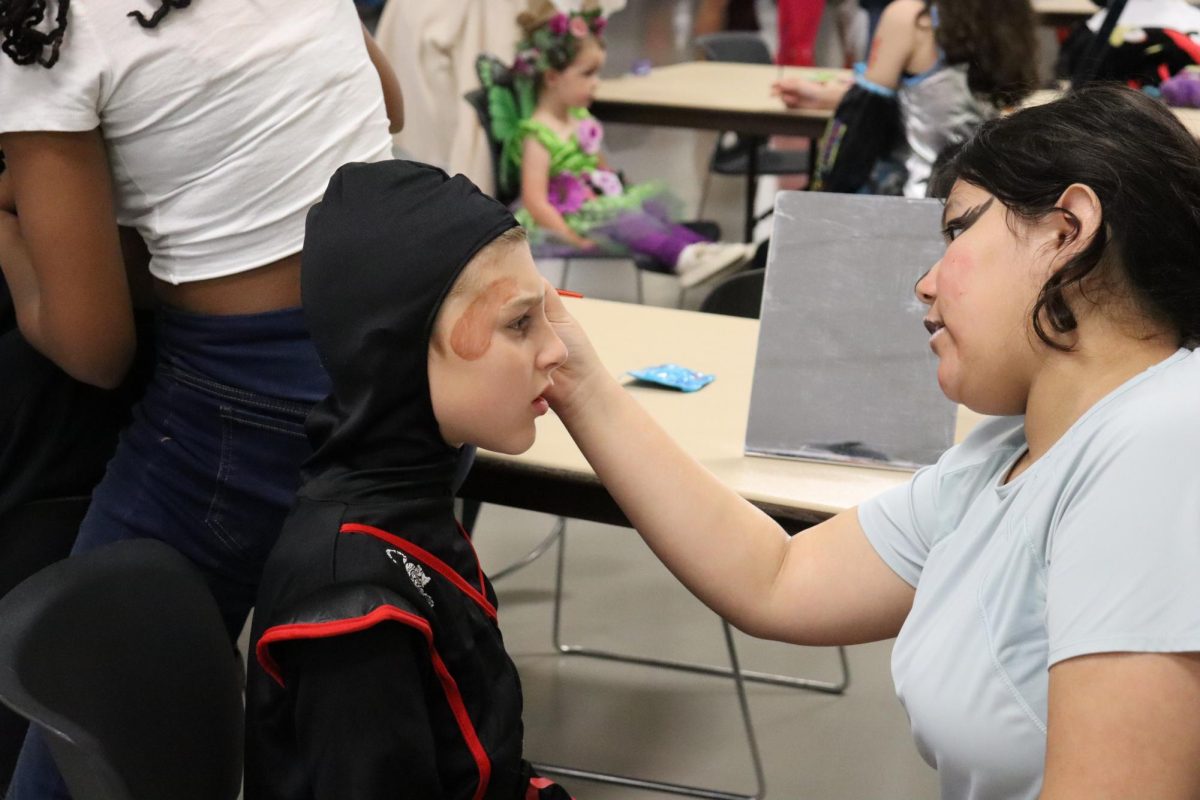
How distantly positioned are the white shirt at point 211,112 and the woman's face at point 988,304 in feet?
2.43

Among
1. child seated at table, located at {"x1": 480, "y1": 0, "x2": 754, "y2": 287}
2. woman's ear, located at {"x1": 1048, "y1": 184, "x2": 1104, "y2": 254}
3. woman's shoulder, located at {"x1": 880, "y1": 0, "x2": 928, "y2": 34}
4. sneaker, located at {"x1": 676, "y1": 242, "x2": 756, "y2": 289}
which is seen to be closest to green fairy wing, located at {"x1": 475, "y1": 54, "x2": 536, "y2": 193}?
child seated at table, located at {"x1": 480, "y1": 0, "x2": 754, "y2": 287}

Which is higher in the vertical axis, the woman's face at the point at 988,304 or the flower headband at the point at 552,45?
the woman's face at the point at 988,304

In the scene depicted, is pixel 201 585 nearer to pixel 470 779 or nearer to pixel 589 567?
pixel 470 779

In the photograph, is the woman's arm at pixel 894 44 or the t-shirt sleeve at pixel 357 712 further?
the woman's arm at pixel 894 44

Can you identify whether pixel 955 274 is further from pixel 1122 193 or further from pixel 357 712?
pixel 357 712

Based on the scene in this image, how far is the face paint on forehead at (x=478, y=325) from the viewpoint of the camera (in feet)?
3.78

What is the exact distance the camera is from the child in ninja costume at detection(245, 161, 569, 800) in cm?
108

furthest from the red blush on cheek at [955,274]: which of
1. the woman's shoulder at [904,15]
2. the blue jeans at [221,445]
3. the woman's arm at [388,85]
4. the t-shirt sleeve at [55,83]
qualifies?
the woman's shoulder at [904,15]

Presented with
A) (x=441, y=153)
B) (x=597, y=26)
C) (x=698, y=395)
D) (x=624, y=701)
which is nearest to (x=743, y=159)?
(x=597, y=26)

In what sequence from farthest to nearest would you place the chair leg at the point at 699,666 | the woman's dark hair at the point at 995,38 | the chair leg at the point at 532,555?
the woman's dark hair at the point at 995,38
the chair leg at the point at 532,555
the chair leg at the point at 699,666

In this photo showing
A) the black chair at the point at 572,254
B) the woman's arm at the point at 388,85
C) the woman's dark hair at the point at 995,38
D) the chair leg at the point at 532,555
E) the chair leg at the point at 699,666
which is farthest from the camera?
the black chair at the point at 572,254

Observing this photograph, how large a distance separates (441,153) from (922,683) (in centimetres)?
326

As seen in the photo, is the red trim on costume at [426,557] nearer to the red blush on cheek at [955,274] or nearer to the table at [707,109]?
the red blush on cheek at [955,274]

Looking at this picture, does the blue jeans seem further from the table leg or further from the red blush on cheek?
the table leg
